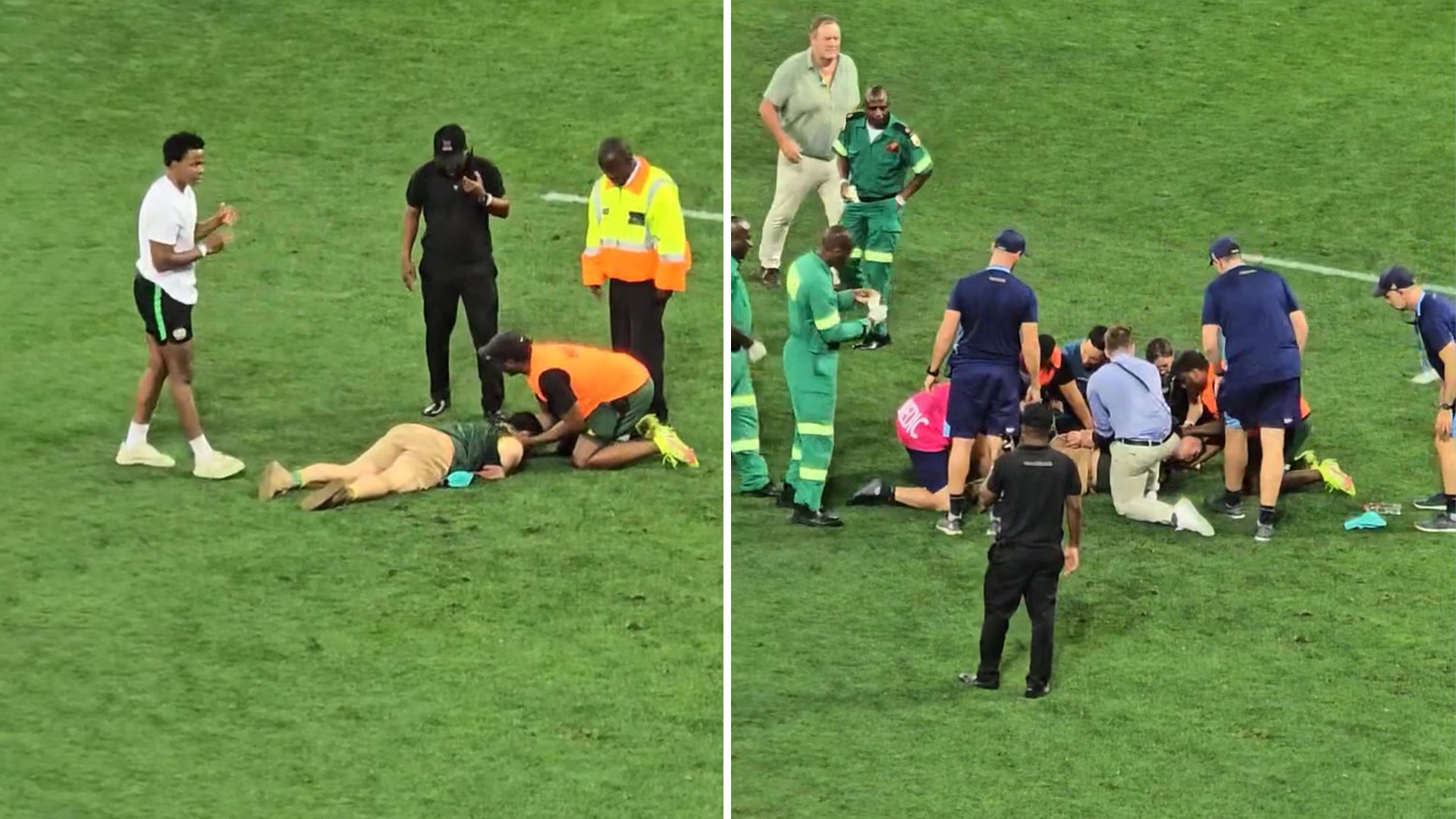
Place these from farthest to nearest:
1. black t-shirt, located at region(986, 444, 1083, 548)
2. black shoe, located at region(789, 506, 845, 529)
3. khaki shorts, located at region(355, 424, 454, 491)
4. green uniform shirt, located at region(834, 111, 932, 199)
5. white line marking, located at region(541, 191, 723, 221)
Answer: white line marking, located at region(541, 191, 723, 221)
green uniform shirt, located at region(834, 111, 932, 199)
black shoe, located at region(789, 506, 845, 529)
khaki shorts, located at region(355, 424, 454, 491)
black t-shirt, located at region(986, 444, 1083, 548)

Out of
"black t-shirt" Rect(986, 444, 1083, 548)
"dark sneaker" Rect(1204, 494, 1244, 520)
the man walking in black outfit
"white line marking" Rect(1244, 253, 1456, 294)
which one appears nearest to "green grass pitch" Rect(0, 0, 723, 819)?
the man walking in black outfit

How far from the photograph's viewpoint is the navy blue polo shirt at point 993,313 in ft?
40.5

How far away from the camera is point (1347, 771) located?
10992mm

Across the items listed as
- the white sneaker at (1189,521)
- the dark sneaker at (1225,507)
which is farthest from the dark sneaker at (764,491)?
the dark sneaker at (1225,507)

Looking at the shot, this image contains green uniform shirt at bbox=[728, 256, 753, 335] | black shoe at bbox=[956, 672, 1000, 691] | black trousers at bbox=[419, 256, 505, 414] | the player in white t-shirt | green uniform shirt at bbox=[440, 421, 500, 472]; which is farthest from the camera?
black trousers at bbox=[419, 256, 505, 414]

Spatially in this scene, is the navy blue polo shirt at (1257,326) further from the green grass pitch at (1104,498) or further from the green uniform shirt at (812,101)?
the green uniform shirt at (812,101)

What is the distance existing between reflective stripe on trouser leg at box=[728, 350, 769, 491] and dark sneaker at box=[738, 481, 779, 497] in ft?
0.04

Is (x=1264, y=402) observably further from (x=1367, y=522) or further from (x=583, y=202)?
(x=583, y=202)

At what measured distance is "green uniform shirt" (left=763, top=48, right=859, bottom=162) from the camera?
14938mm

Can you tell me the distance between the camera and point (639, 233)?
13125mm

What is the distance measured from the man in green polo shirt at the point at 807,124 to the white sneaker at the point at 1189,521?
304 centimetres

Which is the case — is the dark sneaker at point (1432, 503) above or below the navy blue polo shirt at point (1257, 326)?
below

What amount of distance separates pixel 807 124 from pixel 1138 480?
3.21 meters

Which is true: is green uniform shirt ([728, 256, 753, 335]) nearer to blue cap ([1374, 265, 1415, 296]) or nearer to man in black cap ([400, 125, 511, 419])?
man in black cap ([400, 125, 511, 419])
